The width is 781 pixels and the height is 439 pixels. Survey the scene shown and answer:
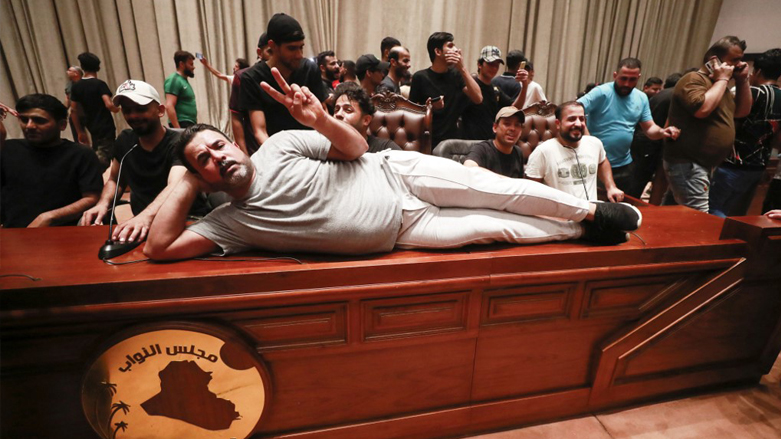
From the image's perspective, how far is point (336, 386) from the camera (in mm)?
1310

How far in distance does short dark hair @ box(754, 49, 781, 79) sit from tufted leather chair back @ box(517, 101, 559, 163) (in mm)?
1229

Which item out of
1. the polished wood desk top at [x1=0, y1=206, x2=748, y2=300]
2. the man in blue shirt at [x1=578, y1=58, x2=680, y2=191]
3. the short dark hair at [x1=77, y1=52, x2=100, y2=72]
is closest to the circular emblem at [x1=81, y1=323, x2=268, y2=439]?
the polished wood desk top at [x1=0, y1=206, x2=748, y2=300]

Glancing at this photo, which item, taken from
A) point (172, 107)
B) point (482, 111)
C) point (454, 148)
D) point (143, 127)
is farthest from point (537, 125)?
point (172, 107)

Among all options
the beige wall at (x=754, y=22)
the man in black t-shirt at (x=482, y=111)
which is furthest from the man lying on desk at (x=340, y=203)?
the beige wall at (x=754, y=22)

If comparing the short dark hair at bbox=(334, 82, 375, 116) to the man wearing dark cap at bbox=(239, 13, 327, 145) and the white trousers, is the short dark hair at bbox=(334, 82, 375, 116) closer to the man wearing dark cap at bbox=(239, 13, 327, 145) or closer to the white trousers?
the man wearing dark cap at bbox=(239, 13, 327, 145)

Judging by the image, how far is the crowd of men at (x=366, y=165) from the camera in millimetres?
1253

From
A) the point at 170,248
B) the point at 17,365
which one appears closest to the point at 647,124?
the point at 170,248

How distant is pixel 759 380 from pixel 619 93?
1861 millimetres

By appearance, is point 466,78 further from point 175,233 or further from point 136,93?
point 175,233

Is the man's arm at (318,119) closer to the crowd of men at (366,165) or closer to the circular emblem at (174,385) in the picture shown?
the crowd of men at (366,165)

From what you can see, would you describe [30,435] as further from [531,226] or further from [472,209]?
[531,226]

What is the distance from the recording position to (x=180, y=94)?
160 inches

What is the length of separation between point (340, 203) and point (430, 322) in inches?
20.3

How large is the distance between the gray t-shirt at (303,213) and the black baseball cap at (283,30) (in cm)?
94
